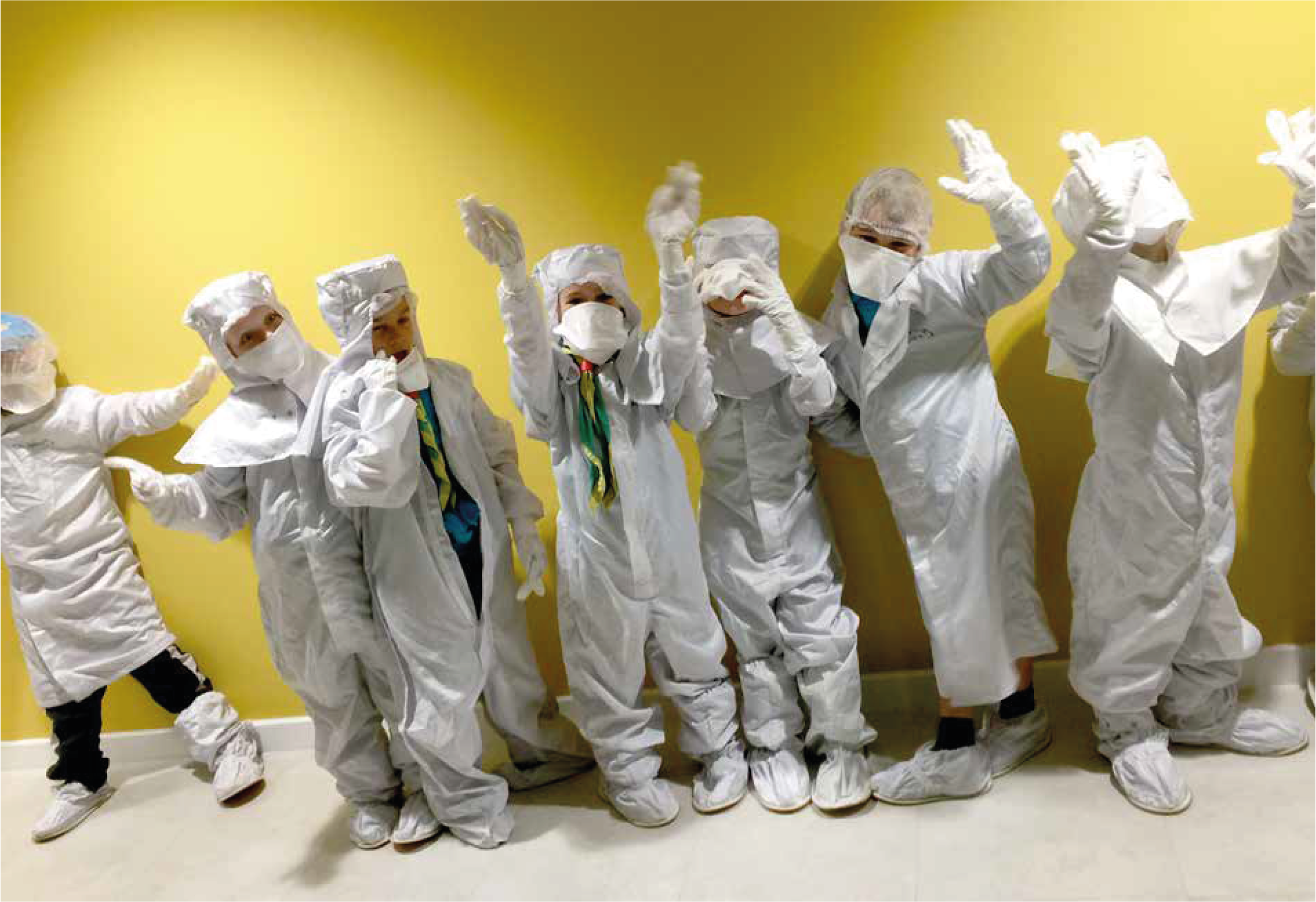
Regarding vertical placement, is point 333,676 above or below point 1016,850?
above

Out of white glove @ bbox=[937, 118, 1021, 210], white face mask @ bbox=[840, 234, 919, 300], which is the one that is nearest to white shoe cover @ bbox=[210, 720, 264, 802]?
white face mask @ bbox=[840, 234, 919, 300]

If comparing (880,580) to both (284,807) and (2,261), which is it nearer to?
(284,807)

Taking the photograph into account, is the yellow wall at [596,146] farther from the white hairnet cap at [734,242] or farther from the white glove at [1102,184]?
the white glove at [1102,184]

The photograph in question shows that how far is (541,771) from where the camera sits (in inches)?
113

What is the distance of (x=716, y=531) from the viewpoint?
270 cm

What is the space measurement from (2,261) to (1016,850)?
9.03 feet

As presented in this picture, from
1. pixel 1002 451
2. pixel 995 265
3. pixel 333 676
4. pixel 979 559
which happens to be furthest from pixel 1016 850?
pixel 333 676

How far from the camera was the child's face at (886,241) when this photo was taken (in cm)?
254

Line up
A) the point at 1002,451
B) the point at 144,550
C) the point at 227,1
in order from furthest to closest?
the point at 144,550 < the point at 227,1 < the point at 1002,451

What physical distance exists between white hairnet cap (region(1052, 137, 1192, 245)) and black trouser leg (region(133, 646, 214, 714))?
93.0 inches

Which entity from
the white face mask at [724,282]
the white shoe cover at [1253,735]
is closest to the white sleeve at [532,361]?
the white face mask at [724,282]

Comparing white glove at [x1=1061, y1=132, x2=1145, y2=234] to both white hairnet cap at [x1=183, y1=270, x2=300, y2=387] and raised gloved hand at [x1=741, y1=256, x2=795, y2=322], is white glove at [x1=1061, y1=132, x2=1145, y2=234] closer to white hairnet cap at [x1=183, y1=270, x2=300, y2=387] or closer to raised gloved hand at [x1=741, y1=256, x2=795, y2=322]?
raised gloved hand at [x1=741, y1=256, x2=795, y2=322]

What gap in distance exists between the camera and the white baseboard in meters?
2.88

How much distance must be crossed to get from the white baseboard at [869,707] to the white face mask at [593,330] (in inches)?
41.6
